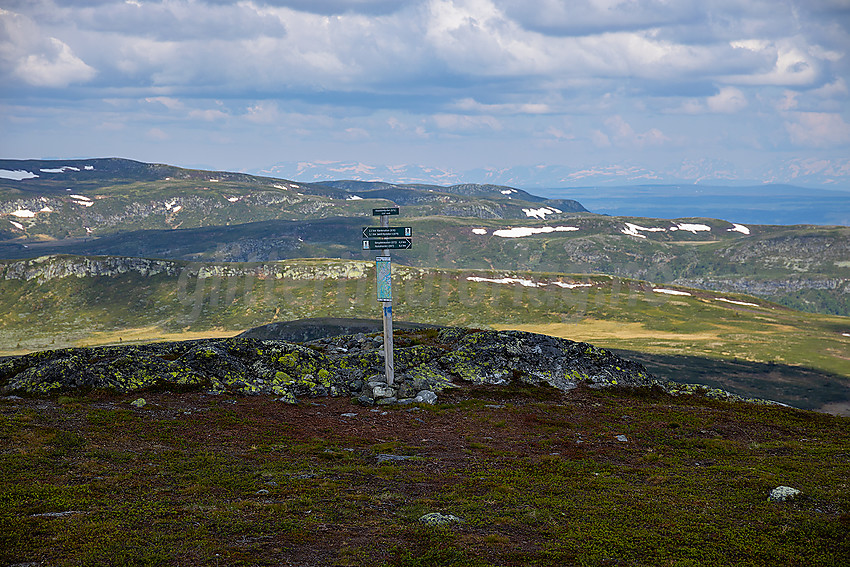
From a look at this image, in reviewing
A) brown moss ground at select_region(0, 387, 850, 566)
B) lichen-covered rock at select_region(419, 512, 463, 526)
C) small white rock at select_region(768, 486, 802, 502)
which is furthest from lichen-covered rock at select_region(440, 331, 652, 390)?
lichen-covered rock at select_region(419, 512, 463, 526)

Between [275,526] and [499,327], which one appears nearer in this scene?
[275,526]

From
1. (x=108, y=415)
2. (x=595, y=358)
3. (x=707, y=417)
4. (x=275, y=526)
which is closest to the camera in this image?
(x=275, y=526)

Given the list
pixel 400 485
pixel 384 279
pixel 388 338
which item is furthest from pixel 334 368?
pixel 400 485

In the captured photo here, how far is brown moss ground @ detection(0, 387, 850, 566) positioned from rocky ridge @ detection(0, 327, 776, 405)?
8.95 feet

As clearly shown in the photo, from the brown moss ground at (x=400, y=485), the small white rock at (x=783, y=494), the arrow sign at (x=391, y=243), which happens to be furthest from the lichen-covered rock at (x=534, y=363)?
the small white rock at (x=783, y=494)

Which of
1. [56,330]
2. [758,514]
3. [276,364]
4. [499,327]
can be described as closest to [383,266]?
[276,364]

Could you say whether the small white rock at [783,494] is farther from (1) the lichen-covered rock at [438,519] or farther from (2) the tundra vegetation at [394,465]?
(1) the lichen-covered rock at [438,519]

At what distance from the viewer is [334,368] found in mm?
46250

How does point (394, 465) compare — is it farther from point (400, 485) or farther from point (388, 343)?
point (388, 343)

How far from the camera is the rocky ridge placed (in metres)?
39.0

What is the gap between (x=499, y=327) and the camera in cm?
19112

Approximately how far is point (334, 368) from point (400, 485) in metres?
23.5

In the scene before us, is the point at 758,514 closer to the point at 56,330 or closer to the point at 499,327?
the point at 499,327

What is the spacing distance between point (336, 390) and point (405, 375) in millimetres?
5636
